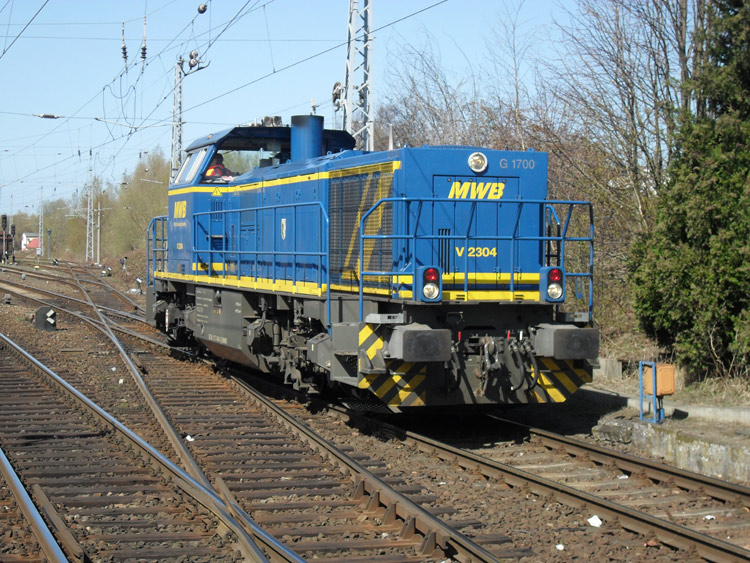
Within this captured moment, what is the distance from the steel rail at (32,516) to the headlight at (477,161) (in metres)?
5.09

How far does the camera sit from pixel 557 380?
327 inches

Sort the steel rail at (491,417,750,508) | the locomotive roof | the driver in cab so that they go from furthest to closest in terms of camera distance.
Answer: the driver in cab < the locomotive roof < the steel rail at (491,417,750,508)

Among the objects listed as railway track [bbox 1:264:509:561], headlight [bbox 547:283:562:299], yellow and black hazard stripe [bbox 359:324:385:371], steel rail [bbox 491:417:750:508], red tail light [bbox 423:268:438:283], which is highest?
red tail light [bbox 423:268:438:283]

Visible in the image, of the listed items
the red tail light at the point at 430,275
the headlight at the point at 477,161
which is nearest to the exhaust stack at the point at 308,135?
the headlight at the point at 477,161

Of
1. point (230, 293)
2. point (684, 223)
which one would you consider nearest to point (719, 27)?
point (684, 223)

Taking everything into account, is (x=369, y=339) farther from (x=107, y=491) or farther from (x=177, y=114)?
(x=177, y=114)

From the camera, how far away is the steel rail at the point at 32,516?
16.1 feet

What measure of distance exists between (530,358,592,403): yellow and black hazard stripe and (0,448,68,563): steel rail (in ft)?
15.2

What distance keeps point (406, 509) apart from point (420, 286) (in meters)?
2.44

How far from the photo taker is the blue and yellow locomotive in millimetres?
7848

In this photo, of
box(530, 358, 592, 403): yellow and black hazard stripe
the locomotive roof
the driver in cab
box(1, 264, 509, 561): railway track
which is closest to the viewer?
box(1, 264, 509, 561): railway track

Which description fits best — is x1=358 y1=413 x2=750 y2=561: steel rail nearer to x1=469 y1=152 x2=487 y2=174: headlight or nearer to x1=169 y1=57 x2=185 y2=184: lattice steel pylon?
x1=469 y1=152 x2=487 y2=174: headlight

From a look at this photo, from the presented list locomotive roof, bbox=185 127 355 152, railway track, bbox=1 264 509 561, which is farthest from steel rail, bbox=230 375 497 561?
locomotive roof, bbox=185 127 355 152

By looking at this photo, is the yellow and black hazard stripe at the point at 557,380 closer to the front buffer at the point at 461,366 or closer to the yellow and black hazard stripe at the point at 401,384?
the front buffer at the point at 461,366
